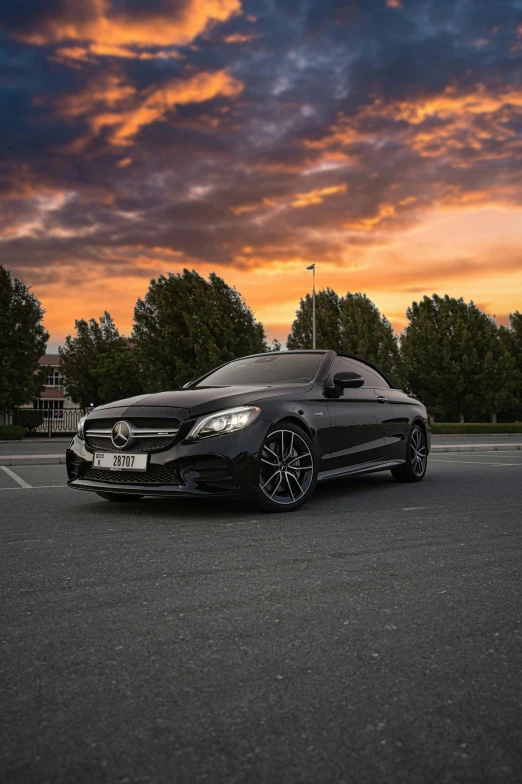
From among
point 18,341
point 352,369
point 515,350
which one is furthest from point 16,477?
point 515,350

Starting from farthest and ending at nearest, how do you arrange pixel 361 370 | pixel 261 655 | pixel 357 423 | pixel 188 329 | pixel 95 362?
pixel 95 362, pixel 188 329, pixel 361 370, pixel 357 423, pixel 261 655

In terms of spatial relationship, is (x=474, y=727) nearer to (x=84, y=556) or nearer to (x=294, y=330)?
(x=84, y=556)

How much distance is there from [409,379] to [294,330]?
8943mm

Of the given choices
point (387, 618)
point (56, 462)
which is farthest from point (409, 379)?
point (387, 618)

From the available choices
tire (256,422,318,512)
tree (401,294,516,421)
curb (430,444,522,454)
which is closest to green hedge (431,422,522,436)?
tree (401,294,516,421)

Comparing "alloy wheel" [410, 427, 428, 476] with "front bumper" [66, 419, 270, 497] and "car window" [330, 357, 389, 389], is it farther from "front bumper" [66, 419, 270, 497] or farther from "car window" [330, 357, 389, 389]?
"front bumper" [66, 419, 270, 497]

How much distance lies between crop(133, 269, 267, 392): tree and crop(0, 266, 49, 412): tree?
613 cm

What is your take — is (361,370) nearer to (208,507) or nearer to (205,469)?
(208,507)

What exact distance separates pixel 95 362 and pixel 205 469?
56546 millimetres

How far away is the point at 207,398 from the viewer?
6449mm

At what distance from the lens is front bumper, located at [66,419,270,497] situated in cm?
604

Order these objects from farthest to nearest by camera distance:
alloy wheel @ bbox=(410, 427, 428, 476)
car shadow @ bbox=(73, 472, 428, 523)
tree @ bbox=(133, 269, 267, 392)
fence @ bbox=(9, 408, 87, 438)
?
tree @ bbox=(133, 269, 267, 392) < fence @ bbox=(9, 408, 87, 438) < alloy wheel @ bbox=(410, 427, 428, 476) < car shadow @ bbox=(73, 472, 428, 523)

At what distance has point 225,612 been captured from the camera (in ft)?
10.9

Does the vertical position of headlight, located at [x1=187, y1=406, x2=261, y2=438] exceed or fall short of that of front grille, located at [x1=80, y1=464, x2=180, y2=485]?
it exceeds it
